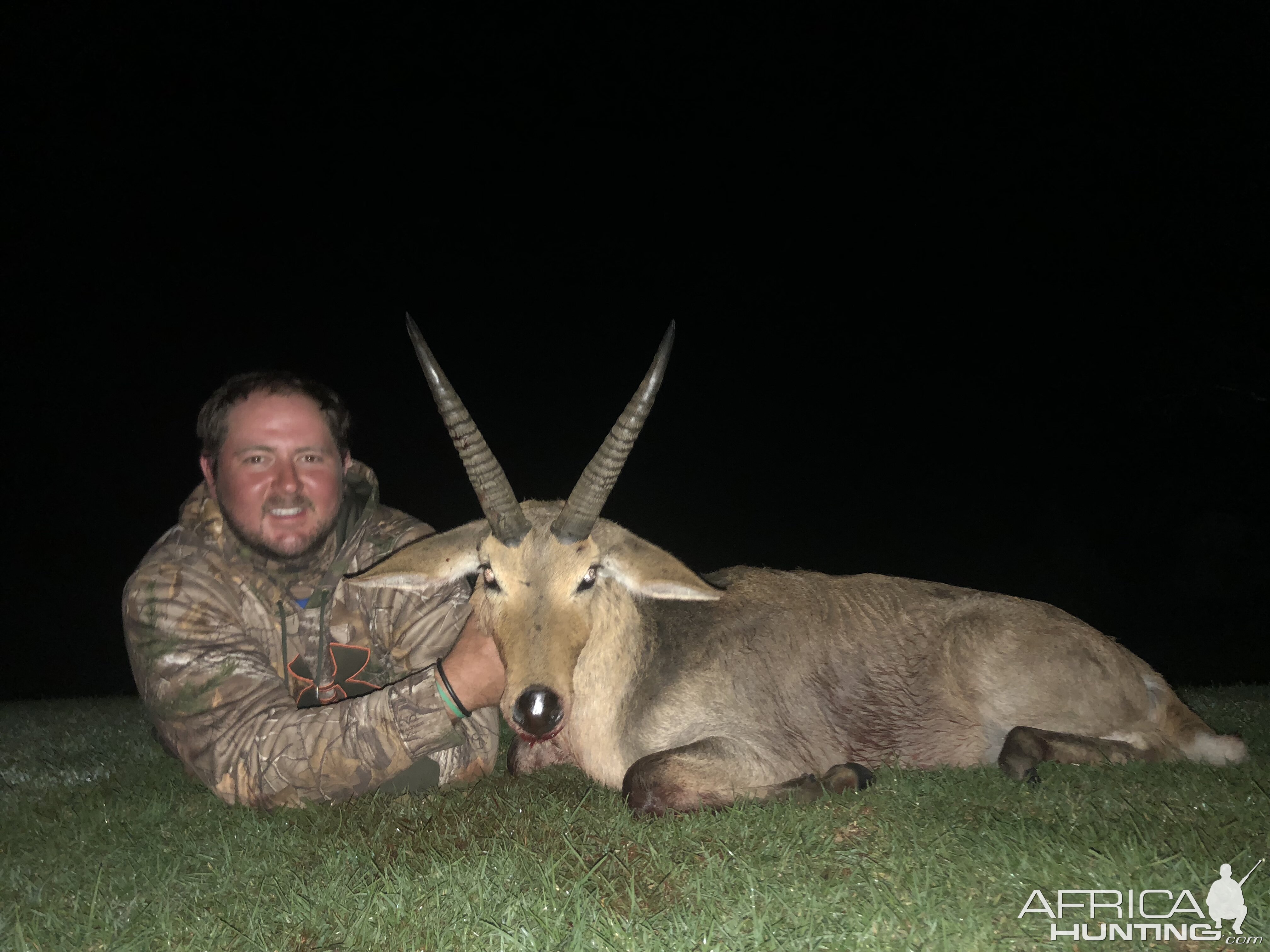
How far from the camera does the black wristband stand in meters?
4.36

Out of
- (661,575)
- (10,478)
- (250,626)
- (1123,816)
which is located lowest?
(10,478)

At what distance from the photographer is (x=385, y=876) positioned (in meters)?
3.26

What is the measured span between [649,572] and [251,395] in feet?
8.74

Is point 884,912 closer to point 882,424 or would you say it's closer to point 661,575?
point 661,575

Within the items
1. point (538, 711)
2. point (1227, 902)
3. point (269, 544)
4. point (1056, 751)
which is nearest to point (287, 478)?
point (269, 544)

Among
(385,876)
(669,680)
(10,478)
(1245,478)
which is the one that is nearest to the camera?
Answer: (385,876)

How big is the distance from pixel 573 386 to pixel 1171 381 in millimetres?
25270

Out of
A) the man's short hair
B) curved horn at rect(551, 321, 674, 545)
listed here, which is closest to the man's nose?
the man's short hair

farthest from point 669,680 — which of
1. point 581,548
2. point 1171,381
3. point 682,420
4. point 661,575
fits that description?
point 682,420

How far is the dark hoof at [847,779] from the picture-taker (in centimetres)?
433

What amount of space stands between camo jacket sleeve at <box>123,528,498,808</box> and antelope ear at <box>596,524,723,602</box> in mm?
1110

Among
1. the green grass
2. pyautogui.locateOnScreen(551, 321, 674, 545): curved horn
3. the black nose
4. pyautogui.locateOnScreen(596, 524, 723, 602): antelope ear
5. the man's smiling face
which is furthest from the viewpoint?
the man's smiling face

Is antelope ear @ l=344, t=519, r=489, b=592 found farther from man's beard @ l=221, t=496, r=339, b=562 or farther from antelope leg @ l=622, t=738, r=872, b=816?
antelope leg @ l=622, t=738, r=872, b=816

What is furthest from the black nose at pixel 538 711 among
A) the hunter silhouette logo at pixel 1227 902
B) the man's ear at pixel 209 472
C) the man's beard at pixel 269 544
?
the man's ear at pixel 209 472
